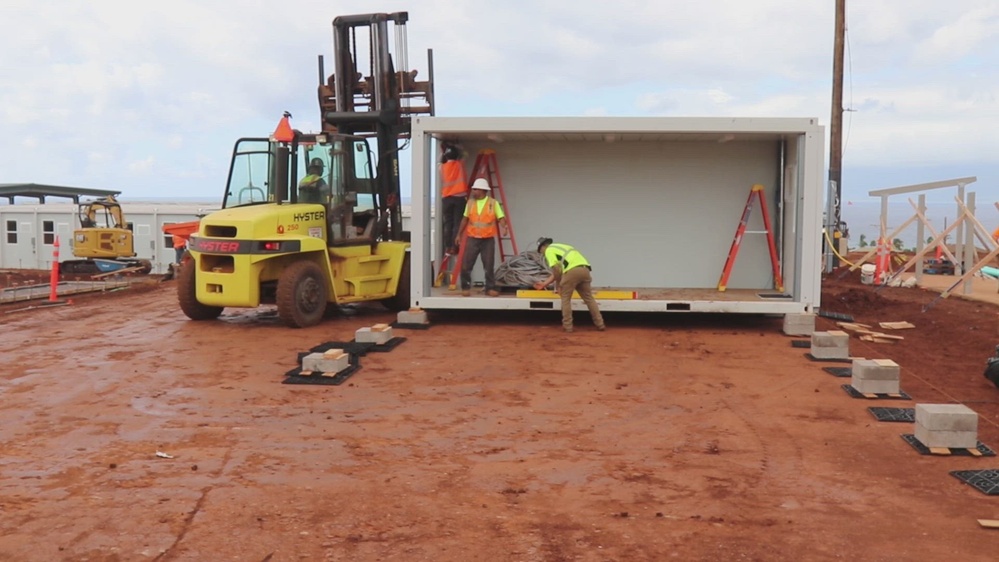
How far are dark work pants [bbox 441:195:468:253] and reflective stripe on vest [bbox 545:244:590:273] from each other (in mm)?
1972

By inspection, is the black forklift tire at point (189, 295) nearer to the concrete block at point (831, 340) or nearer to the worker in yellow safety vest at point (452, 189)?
the worker in yellow safety vest at point (452, 189)

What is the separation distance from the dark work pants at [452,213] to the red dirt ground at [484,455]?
2.26m

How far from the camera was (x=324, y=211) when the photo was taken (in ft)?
42.8

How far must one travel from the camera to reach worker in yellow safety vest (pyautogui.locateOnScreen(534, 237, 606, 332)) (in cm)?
1180

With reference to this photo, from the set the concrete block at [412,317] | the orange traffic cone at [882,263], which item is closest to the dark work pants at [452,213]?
the concrete block at [412,317]

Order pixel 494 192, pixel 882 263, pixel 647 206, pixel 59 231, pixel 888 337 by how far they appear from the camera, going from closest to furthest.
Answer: pixel 888 337
pixel 647 206
pixel 494 192
pixel 882 263
pixel 59 231

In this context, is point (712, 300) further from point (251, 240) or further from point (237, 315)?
point (237, 315)

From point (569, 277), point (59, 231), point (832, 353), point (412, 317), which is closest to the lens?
point (832, 353)

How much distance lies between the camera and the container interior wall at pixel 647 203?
1352cm

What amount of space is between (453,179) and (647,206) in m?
2.85

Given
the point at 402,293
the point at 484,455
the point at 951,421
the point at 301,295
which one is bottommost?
the point at 484,455

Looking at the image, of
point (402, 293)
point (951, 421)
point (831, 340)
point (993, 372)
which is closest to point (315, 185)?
point (402, 293)

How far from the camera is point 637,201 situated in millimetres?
13773

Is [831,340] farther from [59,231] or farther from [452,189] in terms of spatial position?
[59,231]
